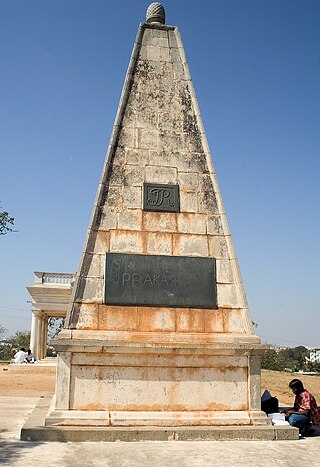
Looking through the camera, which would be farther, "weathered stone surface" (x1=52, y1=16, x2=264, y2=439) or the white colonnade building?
the white colonnade building

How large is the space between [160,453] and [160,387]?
3.44 feet

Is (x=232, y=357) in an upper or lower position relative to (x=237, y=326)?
lower

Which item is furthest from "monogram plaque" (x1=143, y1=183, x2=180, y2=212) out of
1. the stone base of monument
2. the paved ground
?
the paved ground

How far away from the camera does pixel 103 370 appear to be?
19.3 ft

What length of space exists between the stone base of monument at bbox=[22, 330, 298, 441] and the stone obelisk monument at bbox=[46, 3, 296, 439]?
0.01 metres

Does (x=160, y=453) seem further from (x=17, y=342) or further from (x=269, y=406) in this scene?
(x=17, y=342)

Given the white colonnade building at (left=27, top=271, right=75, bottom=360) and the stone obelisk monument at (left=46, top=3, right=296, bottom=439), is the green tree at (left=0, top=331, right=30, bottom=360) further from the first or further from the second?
the stone obelisk monument at (left=46, top=3, right=296, bottom=439)

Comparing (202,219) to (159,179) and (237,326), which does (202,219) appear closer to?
(159,179)

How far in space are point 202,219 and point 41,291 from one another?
20.6 meters

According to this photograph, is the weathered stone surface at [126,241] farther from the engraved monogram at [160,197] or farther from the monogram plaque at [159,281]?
the engraved monogram at [160,197]

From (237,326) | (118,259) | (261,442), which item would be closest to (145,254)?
(118,259)

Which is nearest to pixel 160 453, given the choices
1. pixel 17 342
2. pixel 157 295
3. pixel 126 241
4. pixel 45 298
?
pixel 157 295

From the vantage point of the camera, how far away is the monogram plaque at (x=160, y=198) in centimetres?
688

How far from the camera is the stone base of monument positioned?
222 inches
